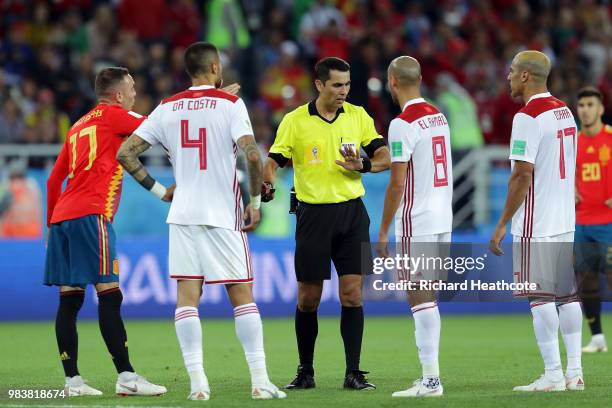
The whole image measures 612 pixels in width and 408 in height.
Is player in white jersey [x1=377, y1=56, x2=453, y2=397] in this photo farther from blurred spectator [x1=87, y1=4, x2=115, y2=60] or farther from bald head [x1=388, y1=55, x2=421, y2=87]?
blurred spectator [x1=87, y1=4, x2=115, y2=60]

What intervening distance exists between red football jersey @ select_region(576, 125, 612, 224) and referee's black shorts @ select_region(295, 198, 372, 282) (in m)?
4.11

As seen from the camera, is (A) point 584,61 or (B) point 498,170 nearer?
(B) point 498,170

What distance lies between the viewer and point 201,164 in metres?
8.60

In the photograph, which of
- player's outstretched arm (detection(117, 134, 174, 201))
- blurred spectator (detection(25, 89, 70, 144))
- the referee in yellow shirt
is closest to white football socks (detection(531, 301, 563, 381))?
the referee in yellow shirt

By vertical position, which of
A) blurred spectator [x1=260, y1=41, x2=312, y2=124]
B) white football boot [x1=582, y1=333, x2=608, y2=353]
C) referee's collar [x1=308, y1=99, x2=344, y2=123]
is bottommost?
white football boot [x1=582, y1=333, x2=608, y2=353]

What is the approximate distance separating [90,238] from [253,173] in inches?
59.2

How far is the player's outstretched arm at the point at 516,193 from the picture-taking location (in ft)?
29.1

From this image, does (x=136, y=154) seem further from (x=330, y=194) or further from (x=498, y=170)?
(x=498, y=170)

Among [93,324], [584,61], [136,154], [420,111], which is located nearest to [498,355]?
[420,111]

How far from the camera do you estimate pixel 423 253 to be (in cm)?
896

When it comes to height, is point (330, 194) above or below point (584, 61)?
below

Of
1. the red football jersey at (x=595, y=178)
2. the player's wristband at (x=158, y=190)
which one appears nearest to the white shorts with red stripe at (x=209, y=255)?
the player's wristband at (x=158, y=190)

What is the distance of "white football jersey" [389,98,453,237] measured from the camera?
8.88m

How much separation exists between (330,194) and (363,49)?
1097 cm
